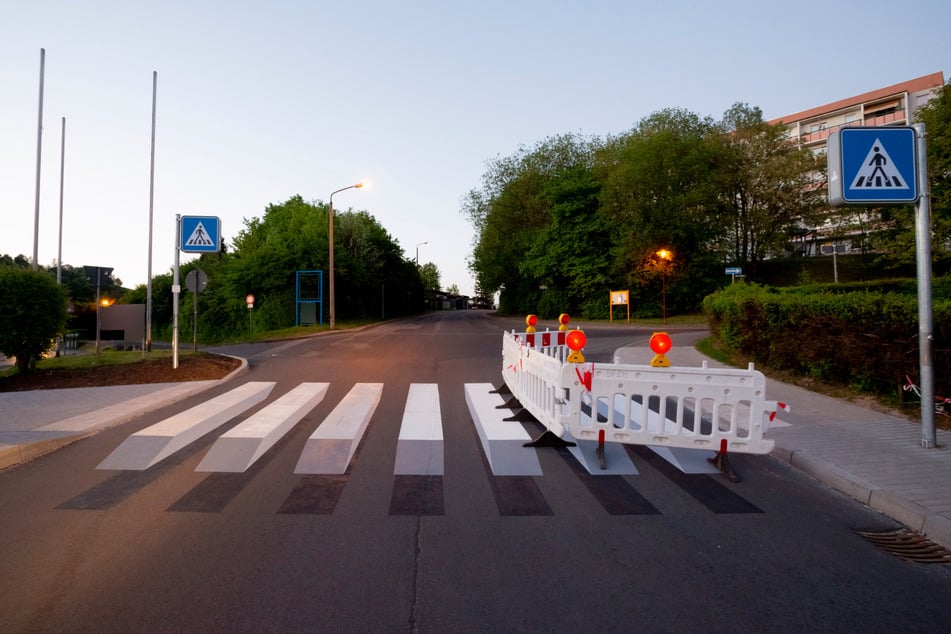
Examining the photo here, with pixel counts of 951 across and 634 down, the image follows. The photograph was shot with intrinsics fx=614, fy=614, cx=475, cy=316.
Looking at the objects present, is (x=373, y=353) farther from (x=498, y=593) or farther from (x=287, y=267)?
(x=287, y=267)

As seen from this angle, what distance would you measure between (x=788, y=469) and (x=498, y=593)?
13.7 feet

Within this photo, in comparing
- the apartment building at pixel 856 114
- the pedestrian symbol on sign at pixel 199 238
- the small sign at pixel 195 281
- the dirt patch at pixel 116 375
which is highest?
the apartment building at pixel 856 114

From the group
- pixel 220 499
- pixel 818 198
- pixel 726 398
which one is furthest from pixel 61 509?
pixel 818 198

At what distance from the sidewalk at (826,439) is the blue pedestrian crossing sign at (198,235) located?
367cm

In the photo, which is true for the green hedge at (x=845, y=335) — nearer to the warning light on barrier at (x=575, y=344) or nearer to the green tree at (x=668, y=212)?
the warning light on barrier at (x=575, y=344)

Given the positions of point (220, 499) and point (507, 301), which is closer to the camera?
point (220, 499)

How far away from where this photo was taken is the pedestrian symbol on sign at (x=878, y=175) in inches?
263

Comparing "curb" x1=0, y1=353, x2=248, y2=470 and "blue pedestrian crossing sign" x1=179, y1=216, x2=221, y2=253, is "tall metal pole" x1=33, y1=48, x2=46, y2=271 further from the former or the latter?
"curb" x1=0, y1=353, x2=248, y2=470

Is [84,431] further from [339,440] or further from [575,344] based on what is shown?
[575,344]

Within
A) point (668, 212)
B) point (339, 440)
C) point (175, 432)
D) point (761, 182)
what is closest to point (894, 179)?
point (339, 440)

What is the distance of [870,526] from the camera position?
4590 mm

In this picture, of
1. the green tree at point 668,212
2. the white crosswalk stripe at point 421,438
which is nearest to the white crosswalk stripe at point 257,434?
the white crosswalk stripe at point 421,438

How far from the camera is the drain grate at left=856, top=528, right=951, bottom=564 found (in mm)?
3996

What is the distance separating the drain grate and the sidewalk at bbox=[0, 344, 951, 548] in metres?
0.09
